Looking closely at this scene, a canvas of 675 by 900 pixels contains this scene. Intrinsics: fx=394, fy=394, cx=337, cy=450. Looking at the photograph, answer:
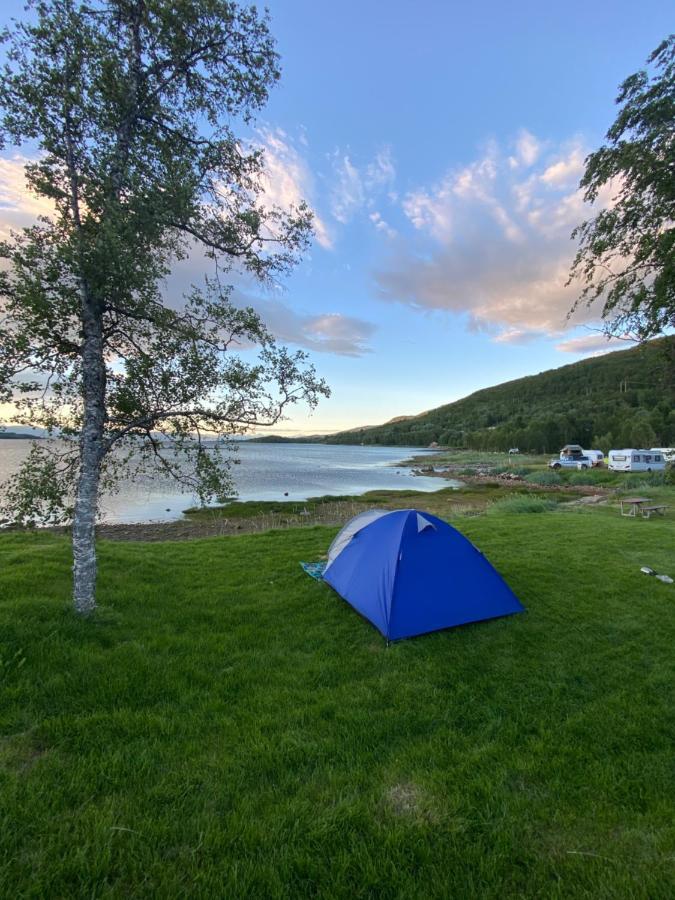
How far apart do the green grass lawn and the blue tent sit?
0.26 metres

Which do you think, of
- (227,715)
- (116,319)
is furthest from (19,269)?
(227,715)

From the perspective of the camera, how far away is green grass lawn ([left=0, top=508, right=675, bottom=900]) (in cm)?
239

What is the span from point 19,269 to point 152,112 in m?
2.93

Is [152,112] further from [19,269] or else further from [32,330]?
[32,330]

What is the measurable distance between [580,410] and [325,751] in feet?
396

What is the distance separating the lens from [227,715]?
3.85 m

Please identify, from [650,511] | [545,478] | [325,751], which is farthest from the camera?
[545,478]

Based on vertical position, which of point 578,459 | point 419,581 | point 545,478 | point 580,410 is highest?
point 580,410

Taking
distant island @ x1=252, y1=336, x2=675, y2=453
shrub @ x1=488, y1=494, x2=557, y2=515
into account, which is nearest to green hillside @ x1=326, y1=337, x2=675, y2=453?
distant island @ x1=252, y1=336, x2=675, y2=453

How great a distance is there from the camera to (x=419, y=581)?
5.87m

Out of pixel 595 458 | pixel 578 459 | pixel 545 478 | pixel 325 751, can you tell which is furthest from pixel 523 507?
pixel 578 459

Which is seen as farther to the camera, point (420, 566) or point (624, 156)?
point (420, 566)

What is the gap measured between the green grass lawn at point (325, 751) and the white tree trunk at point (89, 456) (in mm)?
588

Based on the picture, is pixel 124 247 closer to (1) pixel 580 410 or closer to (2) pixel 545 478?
(2) pixel 545 478
